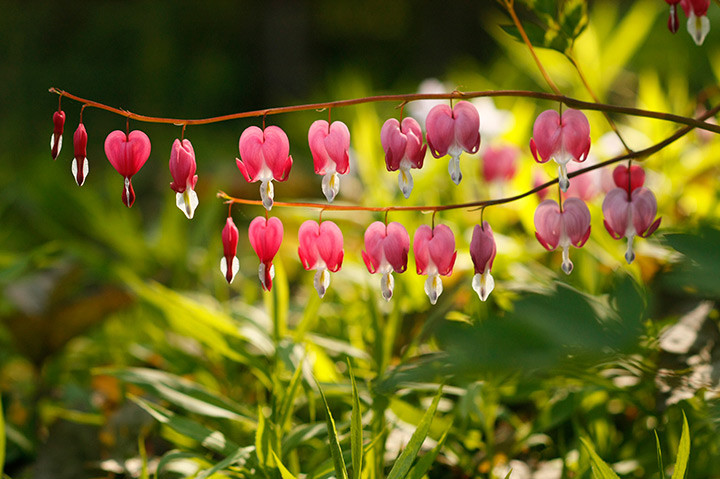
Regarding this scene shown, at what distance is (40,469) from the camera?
883mm

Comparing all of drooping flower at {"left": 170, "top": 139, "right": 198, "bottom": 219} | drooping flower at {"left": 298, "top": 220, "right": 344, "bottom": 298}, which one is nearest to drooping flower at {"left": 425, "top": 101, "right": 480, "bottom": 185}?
drooping flower at {"left": 298, "top": 220, "right": 344, "bottom": 298}

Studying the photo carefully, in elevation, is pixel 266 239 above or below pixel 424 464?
above

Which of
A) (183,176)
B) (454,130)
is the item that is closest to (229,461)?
(183,176)

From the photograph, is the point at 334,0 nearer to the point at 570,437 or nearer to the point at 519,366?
the point at 570,437

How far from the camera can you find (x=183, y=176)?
63 cm

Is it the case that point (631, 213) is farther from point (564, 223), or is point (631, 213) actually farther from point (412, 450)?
point (412, 450)

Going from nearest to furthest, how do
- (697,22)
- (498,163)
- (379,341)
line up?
(697,22) → (379,341) → (498,163)

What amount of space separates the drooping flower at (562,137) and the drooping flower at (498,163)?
30.6 inches

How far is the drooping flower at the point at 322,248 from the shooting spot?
0.68 m

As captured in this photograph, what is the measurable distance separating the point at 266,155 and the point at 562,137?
0.97 ft

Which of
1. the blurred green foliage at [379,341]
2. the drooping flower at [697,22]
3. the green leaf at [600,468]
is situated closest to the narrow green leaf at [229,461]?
the blurred green foliage at [379,341]

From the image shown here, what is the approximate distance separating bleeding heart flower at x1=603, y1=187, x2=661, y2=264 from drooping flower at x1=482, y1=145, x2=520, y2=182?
75 centimetres

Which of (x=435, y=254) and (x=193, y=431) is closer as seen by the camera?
(x=435, y=254)

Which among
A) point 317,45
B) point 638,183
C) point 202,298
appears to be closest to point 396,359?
point 202,298
